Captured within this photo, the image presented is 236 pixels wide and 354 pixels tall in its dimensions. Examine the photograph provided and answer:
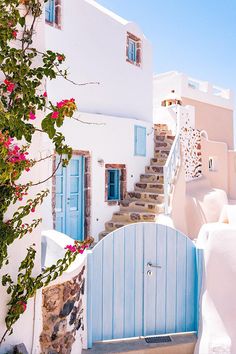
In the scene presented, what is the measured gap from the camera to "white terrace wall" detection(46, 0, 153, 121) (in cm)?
980

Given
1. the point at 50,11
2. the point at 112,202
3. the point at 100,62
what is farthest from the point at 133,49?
the point at 112,202

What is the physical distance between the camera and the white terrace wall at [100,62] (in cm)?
980

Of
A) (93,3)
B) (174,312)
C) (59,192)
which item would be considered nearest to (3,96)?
(174,312)

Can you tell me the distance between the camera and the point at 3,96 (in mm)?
2826

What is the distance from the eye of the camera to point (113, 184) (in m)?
11.0

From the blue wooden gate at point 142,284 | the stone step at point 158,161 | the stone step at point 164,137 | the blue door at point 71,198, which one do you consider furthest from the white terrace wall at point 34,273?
the stone step at point 164,137

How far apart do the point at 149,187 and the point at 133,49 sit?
198 inches

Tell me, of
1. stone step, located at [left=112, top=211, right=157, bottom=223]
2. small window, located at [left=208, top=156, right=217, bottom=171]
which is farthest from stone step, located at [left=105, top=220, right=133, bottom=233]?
small window, located at [left=208, top=156, right=217, bottom=171]

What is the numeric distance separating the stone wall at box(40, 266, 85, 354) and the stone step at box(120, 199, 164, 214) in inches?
234

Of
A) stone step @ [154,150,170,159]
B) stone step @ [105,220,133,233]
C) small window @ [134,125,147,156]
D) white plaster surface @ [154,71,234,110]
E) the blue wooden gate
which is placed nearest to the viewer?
the blue wooden gate

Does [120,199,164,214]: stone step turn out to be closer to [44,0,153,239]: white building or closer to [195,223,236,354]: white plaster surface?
[44,0,153,239]: white building

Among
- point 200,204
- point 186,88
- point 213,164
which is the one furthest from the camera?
point 186,88

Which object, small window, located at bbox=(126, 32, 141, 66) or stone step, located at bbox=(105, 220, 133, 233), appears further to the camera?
small window, located at bbox=(126, 32, 141, 66)

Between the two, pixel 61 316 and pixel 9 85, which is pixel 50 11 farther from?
pixel 61 316
